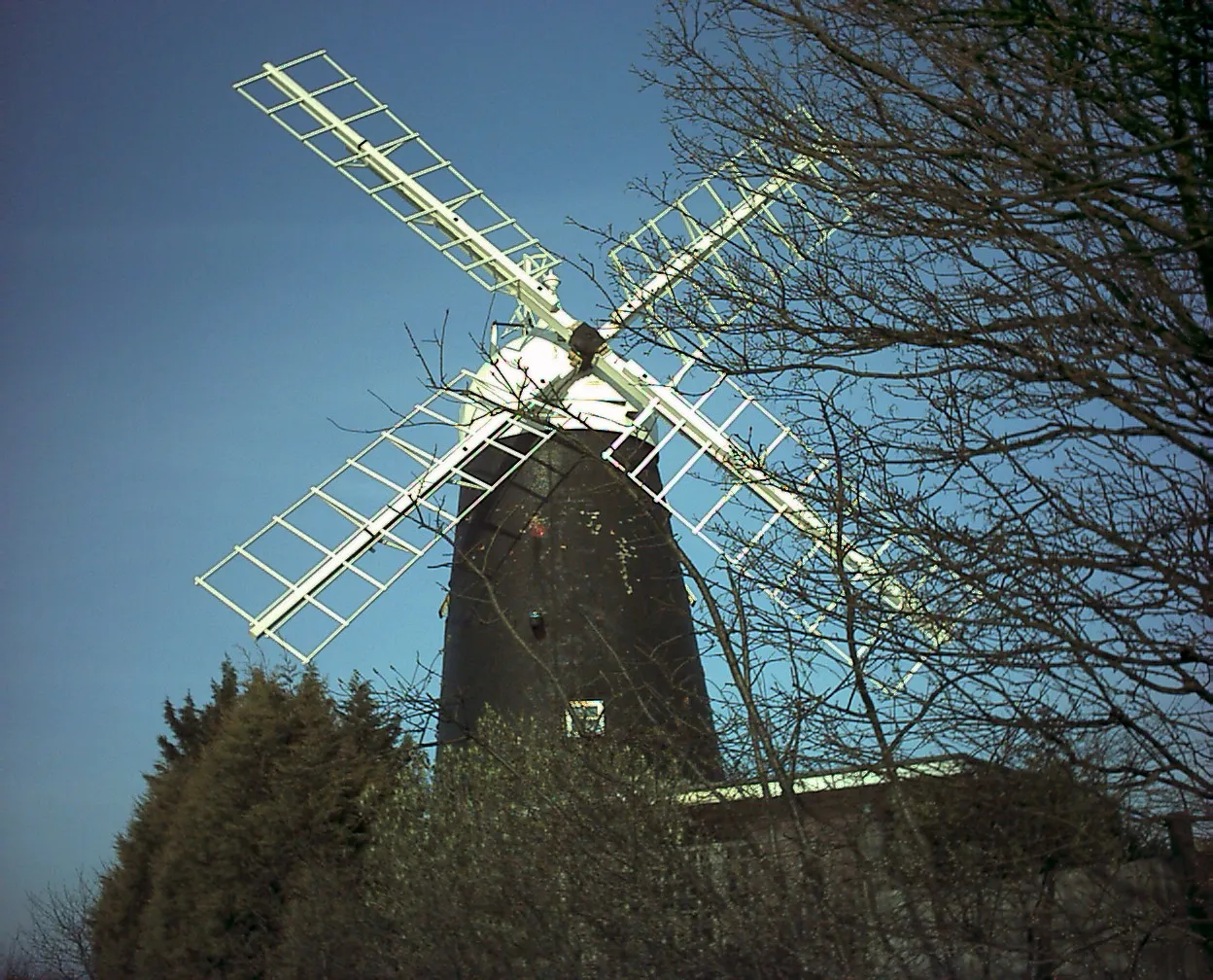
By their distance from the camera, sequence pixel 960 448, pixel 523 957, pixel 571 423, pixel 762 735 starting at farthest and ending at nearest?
pixel 571 423, pixel 523 957, pixel 762 735, pixel 960 448

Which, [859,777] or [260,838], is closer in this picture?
[859,777]

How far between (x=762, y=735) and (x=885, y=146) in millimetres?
1884

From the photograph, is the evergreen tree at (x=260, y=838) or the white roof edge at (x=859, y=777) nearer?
the white roof edge at (x=859, y=777)

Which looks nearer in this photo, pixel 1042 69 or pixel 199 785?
pixel 1042 69

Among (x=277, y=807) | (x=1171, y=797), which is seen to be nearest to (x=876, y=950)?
(x=1171, y=797)

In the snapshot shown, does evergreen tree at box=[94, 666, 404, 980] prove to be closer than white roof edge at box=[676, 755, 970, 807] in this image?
No

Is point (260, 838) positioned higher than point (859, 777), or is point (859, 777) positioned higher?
point (260, 838)

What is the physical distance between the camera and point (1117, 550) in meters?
3.67

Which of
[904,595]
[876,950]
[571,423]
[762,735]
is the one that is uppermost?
[571,423]

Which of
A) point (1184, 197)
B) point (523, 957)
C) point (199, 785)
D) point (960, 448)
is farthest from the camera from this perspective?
point (199, 785)

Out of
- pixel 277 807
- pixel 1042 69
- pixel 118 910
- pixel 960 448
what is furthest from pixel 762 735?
pixel 118 910

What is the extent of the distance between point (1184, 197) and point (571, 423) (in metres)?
9.41

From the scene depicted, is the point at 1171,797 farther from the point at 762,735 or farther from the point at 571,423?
the point at 571,423

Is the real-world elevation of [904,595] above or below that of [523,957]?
above
